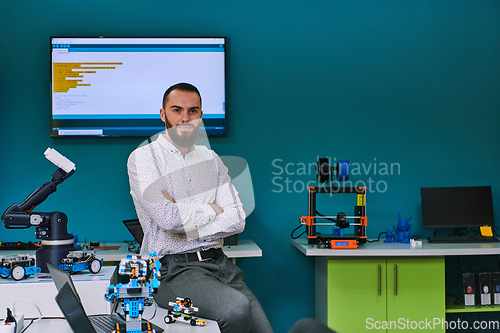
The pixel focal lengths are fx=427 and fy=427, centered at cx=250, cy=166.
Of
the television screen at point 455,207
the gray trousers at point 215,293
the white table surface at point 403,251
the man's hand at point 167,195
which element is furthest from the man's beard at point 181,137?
the television screen at point 455,207

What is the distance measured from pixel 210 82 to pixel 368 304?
2044 millimetres

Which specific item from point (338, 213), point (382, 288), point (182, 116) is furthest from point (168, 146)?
point (382, 288)

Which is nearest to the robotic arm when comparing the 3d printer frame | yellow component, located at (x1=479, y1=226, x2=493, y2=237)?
the 3d printer frame

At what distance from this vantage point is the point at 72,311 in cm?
113

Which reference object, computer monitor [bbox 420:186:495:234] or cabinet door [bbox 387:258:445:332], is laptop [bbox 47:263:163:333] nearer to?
cabinet door [bbox 387:258:445:332]

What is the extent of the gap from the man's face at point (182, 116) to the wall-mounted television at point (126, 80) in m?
0.69

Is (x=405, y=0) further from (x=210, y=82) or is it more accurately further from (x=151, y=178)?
(x=151, y=178)

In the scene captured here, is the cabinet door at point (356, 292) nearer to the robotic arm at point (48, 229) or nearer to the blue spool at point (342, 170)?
the blue spool at point (342, 170)

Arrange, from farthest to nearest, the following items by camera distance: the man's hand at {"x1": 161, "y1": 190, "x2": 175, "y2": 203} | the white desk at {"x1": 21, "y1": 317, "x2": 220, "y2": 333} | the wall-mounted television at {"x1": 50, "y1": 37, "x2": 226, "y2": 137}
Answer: the wall-mounted television at {"x1": 50, "y1": 37, "x2": 226, "y2": 137} < the man's hand at {"x1": 161, "y1": 190, "x2": 175, "y2": 203} < the white desk at {"x1": 21, "y1": 317, "x2": 220, "y2": 333}

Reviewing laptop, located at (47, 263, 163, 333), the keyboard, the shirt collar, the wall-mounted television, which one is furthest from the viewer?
the wall-mounted television

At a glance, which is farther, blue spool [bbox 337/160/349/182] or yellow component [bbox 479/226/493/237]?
yellow component [bbox 479/226/493/237]

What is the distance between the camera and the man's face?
253 centimetres

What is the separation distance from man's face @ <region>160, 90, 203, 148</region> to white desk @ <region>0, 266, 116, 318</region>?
1046 mm

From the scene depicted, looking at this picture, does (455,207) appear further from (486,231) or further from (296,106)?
(296,106)
